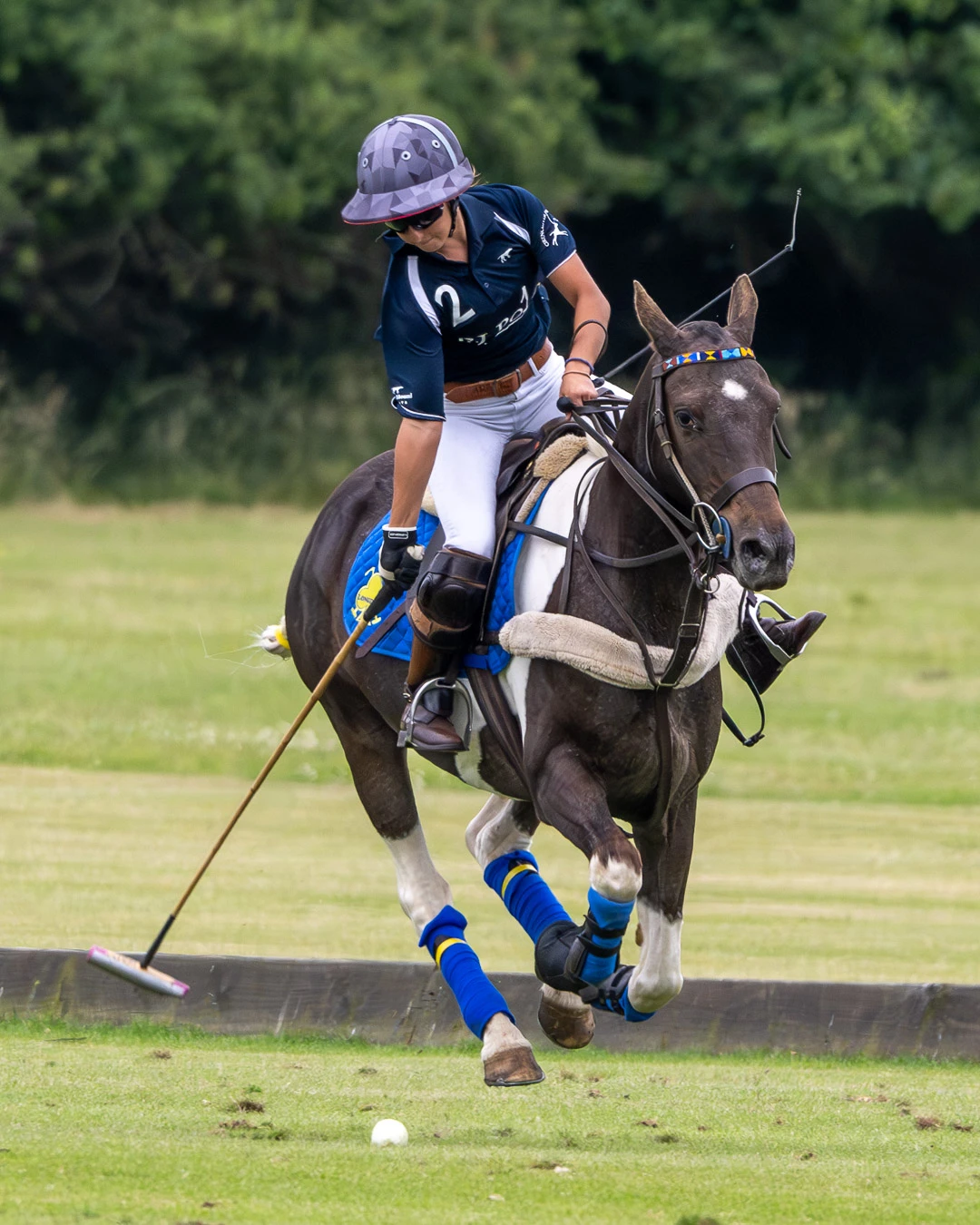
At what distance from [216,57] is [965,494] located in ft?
36.8

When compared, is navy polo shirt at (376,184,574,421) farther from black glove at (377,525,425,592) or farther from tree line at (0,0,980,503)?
tree line at (0,0,980,503)

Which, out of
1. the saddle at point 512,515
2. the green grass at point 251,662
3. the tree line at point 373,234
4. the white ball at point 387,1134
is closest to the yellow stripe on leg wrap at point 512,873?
the saddle at point 512,515

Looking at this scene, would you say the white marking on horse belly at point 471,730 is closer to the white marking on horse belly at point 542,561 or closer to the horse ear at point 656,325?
the white marking on horse belly at point 542,561

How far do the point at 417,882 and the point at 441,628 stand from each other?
1074mm

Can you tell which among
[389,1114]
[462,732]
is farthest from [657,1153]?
[462,732]

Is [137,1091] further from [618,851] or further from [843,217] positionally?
[843,217]

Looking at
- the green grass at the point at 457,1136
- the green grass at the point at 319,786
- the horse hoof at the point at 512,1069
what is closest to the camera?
the green grass at the point at 457,1136

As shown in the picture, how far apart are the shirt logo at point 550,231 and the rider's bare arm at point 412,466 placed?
0.60 metres

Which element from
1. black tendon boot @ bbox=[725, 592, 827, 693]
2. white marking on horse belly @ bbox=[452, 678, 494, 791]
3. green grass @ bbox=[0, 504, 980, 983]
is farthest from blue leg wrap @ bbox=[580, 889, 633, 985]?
green grass @ bbox=[0, 504, 980, 983]

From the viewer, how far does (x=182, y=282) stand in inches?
936

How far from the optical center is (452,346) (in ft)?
18.2

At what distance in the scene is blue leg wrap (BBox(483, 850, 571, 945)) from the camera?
560 centimetres

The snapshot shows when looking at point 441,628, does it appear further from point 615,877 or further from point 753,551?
point 753,551

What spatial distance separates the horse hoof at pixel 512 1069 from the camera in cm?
518
